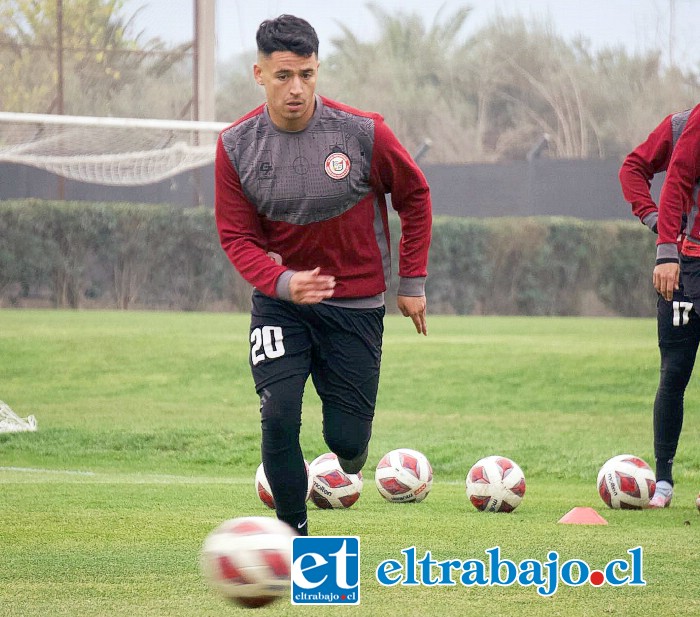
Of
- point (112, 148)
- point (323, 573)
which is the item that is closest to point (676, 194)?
point (323, 573)

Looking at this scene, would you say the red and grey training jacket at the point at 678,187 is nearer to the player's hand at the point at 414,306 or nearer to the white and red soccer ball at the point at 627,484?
the white and red soccer ball at the point at 627,484

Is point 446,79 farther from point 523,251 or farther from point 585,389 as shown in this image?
point 585,389

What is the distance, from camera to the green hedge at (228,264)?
26.6 meters

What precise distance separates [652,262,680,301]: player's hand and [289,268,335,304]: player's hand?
2.30 m

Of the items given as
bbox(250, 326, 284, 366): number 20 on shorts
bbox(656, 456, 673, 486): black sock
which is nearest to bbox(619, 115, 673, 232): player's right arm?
bbox(656, 456, 673, 486): black sock

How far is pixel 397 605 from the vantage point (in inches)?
202

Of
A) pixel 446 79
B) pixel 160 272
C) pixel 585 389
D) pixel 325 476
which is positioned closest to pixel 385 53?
pixel 446 79

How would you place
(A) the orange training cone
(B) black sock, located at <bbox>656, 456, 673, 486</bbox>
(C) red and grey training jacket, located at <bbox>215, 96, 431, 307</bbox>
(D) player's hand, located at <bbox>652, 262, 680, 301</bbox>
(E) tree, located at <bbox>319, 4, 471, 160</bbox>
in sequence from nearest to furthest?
(C) red and grey training jacket, located at <bbox>215, 96, 431, 307</bbox>, (D) player's hand, located at <bbox>652, 262, 680, 301</bbox>, (A) the orange training cone, (B) black sock, located at <bbox>656, 456, 673, 486</bbox>, (E) tree, located at <bbox>319, 4, 471, 160</bbox>

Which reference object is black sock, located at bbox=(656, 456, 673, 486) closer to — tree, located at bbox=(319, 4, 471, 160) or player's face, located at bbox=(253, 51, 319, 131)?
player's face, located at bbox=(253, 51, 319, 131)

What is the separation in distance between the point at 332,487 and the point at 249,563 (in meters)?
3.19

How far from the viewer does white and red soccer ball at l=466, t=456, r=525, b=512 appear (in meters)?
7.88

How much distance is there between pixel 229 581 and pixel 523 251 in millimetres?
23318

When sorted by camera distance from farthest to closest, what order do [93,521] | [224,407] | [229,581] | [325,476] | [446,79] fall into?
[446,79] → [224,407] → [325,476] → [93,521] → [229,581]

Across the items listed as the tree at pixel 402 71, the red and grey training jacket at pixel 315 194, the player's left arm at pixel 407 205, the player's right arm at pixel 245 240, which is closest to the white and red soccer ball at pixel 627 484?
the player's left arm at pixel 407 205
